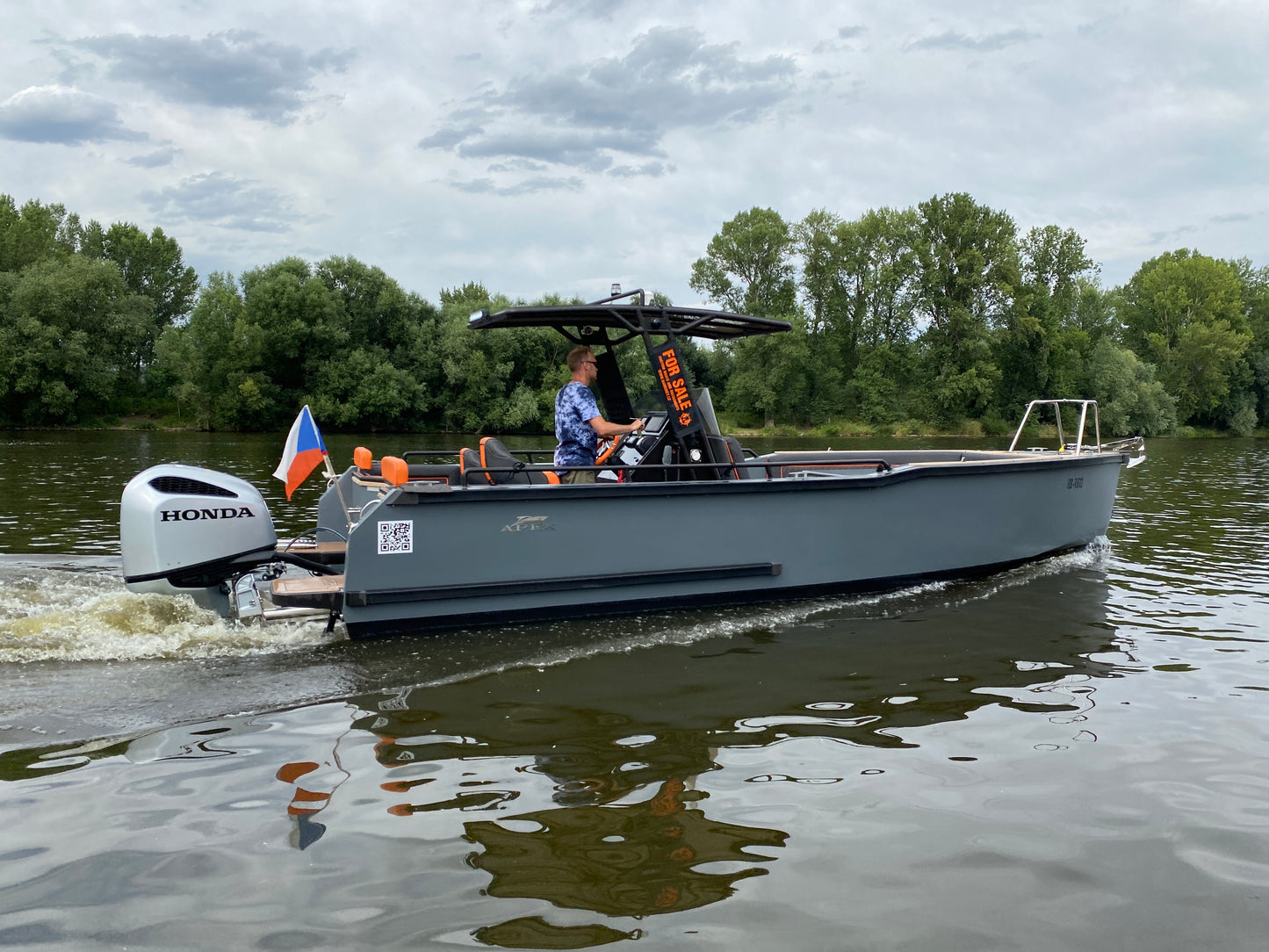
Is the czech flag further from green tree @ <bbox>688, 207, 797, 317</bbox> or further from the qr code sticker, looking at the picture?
green tree @ <bbox>688, 207, 797, 317</bbox>

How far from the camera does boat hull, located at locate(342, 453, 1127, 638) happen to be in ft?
19.7

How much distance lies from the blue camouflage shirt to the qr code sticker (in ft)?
4.92

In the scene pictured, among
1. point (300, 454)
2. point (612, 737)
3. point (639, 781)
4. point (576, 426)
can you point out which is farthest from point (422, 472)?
point (639, 781)

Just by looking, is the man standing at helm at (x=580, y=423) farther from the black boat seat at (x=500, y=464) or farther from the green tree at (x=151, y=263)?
the green tree at (x=151, y=263)

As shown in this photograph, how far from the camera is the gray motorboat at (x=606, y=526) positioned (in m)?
5.87

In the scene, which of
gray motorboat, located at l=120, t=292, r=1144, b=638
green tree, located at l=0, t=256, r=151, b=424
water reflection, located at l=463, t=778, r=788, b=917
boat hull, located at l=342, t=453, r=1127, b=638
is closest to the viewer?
water reflection, located at l=463, t=778, r=788, b=917

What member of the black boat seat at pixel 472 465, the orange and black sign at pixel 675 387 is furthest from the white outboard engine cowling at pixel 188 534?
the orange and black sign at pixel 675 387

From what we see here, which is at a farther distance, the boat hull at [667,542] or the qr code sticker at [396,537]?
the boat hull at [667,542]

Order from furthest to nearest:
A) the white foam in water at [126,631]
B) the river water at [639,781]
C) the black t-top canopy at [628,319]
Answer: the black t-top canopy at [628,319], the white foam in water at [126,631], the river water at [639,781]

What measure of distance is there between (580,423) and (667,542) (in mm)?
1202

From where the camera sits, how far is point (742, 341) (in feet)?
184

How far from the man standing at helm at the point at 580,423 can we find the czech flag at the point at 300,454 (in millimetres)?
1834

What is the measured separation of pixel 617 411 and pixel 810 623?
256 cm

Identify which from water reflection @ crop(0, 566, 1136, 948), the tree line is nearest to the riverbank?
the tree line
